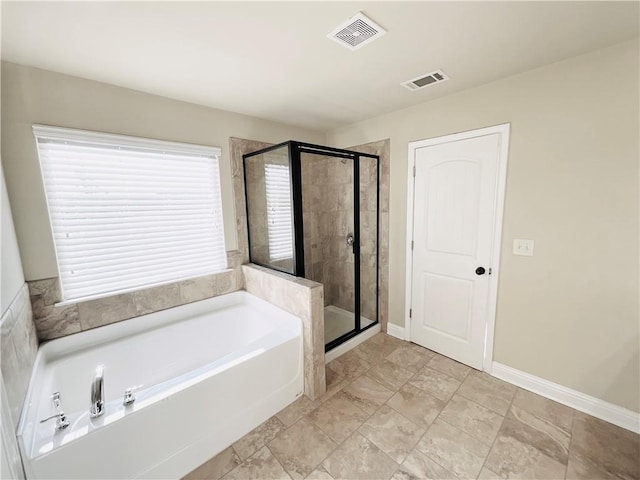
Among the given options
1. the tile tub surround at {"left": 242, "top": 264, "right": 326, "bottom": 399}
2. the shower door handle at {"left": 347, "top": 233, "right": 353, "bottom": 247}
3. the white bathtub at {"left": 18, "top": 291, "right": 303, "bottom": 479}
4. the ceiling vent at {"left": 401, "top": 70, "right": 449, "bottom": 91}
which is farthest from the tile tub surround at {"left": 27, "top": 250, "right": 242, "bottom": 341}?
the ceiling vent at {"left": 401, "top": 70, "right": 449, "bottom": 91}

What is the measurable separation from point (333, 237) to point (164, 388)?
7.20ft

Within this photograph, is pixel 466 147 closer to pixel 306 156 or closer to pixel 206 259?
pixel 306 156

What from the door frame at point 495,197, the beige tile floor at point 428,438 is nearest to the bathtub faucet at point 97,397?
the beige tile floor at point 428,438

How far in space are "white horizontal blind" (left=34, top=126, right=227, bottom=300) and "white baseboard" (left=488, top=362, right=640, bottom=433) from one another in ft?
8.85

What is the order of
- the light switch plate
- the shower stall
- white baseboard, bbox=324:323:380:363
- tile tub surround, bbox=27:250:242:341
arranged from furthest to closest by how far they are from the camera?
white baseboard, bbox=324:323:380:363 < the shower stall < the light switch plate < tile tub surround, bbox=27:250:242:341

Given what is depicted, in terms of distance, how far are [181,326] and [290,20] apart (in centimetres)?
231

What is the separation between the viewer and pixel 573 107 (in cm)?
169

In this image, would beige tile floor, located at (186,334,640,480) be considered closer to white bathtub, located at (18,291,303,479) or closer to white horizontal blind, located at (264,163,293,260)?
white bathtub, located at (18,291,303,479)

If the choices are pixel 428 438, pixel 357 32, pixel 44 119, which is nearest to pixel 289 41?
pixel 357 32

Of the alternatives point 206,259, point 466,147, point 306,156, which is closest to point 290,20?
point 306,156

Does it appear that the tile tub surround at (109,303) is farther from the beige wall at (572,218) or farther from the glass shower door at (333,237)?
the beige wall at (572,218)

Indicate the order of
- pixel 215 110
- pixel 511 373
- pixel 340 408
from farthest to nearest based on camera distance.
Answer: pixel 215 110 → pixel 511 373 → pixel 340 408

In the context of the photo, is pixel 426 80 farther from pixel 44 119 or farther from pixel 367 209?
pixel 44 119

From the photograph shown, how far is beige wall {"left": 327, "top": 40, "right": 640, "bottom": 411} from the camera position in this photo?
1568mm
